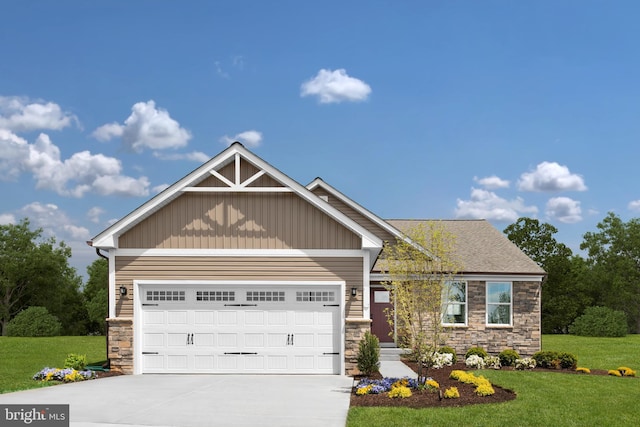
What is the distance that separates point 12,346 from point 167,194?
16842 millimetres

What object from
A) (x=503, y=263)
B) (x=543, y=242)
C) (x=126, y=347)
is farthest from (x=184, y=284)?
(x=543, y=242)

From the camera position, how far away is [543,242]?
45219 mm

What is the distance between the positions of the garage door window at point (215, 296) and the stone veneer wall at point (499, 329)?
986 centimetres

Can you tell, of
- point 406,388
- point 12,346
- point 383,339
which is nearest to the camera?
point 406,388

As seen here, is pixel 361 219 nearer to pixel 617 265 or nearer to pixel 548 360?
pixel 548 360

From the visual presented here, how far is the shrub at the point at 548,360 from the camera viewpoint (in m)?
20.9

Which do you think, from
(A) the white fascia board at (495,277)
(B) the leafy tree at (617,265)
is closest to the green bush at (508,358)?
(A) the white fascia board at (495,277)

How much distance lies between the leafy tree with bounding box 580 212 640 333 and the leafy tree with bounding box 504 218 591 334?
22.8 feet

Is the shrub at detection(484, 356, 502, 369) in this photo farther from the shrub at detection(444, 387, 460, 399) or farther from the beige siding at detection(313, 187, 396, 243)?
the shrub at detection(444, 387, 460, 399)

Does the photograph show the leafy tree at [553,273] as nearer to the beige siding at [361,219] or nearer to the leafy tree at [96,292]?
the beige siding at [361,219]

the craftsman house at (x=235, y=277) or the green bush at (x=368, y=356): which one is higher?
the craftsman house at (x=235, y=277)

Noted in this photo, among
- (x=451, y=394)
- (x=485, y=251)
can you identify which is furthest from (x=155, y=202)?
(x=485, y=251)

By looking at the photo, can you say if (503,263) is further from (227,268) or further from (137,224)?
(137,224)

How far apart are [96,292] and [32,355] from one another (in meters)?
30.3
